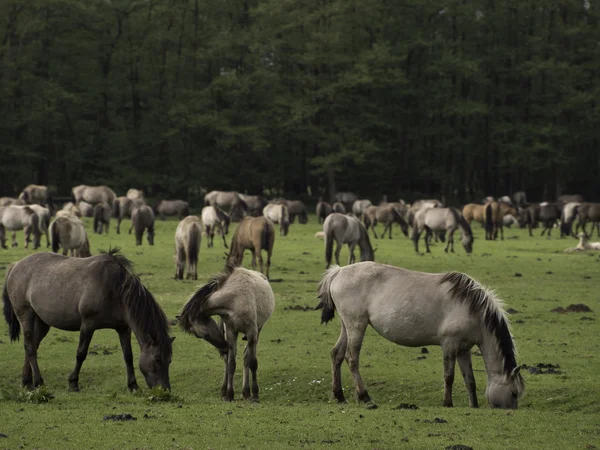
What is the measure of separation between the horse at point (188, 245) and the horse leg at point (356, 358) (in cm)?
1418

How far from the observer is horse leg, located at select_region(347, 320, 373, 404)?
11594mm

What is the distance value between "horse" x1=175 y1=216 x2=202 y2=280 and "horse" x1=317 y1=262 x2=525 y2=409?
13.7 metres

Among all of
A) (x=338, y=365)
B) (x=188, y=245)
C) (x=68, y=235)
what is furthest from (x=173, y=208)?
(x=338, y=365)

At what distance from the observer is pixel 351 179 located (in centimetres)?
7356

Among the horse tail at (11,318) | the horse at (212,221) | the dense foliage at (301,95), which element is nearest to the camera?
the horse tail at (11,318)

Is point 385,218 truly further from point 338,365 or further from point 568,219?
point 338,365

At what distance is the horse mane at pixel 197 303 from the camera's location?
39.3ft

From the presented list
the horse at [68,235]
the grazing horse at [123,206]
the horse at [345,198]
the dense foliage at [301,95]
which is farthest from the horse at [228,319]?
the horse at [345,198]

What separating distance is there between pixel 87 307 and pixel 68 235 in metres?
15.9

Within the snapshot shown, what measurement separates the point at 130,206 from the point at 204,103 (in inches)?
816

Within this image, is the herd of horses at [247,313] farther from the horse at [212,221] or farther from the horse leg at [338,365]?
the horse at [212,221]

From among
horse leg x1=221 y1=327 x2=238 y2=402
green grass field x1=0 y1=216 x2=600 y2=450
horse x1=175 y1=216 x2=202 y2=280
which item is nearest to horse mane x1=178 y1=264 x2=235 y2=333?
horse leg x1=221 y1=327 x2=238 y2=402

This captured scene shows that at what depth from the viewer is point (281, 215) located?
4609cm

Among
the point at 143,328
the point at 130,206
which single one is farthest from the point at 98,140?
the point at 143,328
